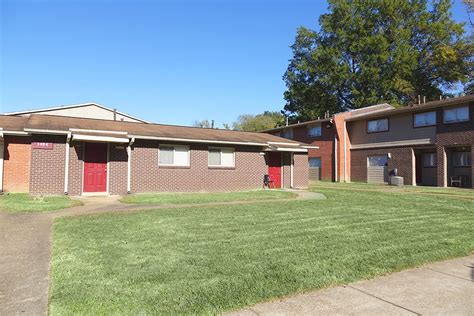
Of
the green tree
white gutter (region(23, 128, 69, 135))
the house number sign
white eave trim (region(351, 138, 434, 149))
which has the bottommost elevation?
the house number sign

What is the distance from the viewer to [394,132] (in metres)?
29.5

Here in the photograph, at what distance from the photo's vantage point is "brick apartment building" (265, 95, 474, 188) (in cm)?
2534

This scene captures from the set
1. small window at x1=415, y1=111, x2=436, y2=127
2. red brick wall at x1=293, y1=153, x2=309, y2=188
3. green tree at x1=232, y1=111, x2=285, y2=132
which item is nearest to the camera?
red brick wall at x1=293, y1=153, x2=309, y2=188

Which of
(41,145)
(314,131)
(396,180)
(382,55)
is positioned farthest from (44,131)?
(382,55)

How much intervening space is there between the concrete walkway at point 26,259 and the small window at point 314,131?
25497mm

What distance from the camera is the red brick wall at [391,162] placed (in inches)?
1113

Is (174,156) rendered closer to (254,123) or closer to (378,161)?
(378,161)

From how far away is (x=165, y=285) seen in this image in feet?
16.5

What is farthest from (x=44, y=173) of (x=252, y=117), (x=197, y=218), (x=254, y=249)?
(x=252, y=117)

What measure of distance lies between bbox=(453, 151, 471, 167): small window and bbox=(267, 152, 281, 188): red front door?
12.2 metres

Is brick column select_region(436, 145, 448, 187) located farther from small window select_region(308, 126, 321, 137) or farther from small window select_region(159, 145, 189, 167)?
small window select_region(159, 145, 189, 167)

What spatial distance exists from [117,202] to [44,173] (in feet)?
13.1

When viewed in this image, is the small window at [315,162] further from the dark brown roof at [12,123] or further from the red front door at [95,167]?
the dark brown roof at [12,123]

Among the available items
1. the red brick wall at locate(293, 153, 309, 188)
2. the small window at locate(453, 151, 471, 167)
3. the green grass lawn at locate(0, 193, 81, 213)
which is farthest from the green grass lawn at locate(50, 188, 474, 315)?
the small window at locate(453, 151, 471, 167)
